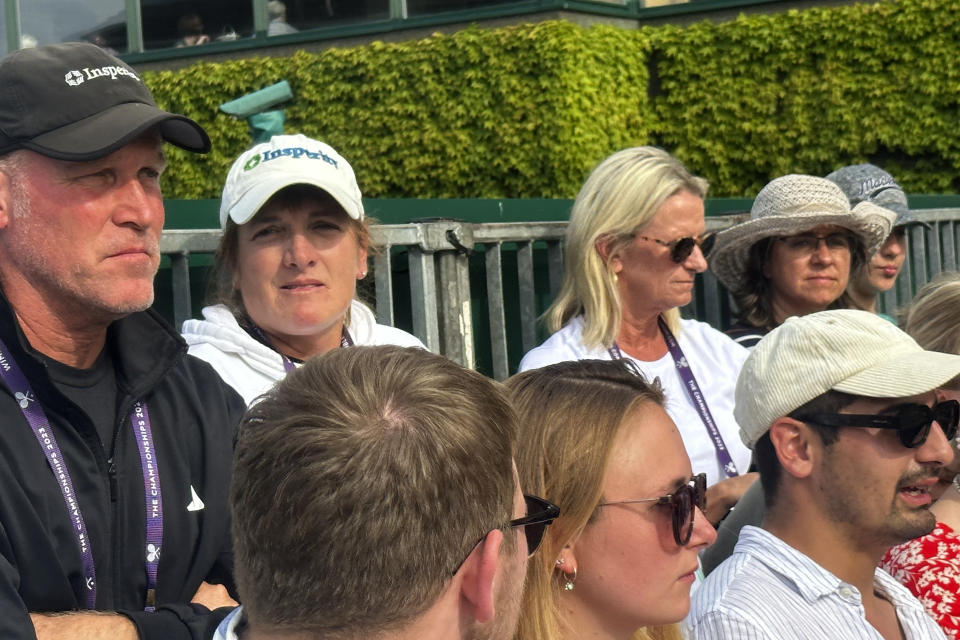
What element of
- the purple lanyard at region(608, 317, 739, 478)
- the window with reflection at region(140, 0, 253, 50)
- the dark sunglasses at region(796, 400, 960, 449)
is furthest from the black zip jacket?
the window with reflection at region(140, 0, 253, 50)

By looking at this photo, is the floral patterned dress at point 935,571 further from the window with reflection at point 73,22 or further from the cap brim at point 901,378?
the window with reflection at point 73,22

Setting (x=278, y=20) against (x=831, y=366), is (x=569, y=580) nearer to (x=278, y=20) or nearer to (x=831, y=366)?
(x=831, y=366)

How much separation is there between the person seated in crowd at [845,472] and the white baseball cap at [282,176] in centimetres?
134

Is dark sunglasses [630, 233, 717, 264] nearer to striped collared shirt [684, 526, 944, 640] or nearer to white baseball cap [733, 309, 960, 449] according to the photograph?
white baseball cap [733, 309, 960, 449]

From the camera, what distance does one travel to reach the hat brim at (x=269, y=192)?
3408 millimetres

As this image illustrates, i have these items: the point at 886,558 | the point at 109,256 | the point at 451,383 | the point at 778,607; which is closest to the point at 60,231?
the point at 109,256

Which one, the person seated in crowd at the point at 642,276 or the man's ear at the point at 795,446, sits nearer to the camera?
the man's ear at the point at 795,446

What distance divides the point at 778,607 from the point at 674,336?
76.4 inches

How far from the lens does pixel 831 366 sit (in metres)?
3.06

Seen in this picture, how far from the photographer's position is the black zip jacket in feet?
7.26

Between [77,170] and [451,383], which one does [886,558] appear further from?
[77,170]

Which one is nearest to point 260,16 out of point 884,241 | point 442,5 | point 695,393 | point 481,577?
point 442,5

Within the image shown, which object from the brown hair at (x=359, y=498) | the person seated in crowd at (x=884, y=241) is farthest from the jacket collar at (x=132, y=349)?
the person seated in crowd at (x=884, y=241)

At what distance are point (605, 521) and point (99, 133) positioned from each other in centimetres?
134
